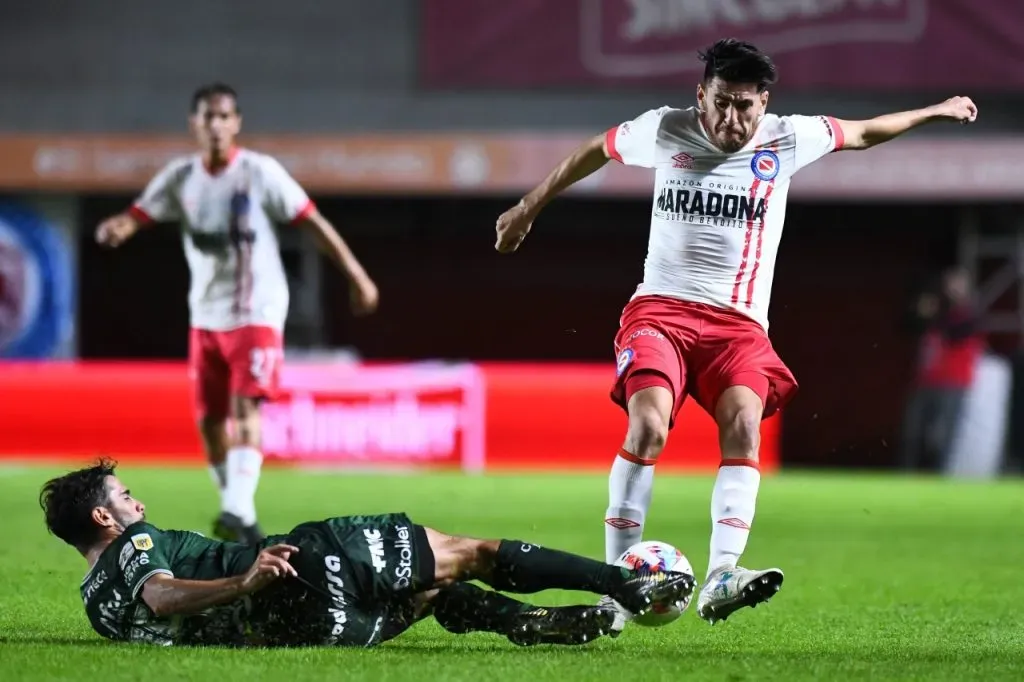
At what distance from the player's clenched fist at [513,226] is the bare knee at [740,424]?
38.5 inches

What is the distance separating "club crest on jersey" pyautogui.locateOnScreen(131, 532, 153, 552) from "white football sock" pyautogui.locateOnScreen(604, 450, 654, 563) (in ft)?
5.48

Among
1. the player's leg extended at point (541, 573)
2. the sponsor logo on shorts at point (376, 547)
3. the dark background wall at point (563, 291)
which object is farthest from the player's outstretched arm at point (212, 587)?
the dark background wall at point (563, 291)

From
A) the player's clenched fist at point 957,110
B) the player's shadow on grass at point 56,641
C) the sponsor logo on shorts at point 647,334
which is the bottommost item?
the player's shadow on grass at point 56,641

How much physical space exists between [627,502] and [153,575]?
1759 millimetres

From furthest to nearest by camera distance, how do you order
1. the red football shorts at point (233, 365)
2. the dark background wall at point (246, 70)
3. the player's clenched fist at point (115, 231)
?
the dark background wall at point (246, 70), the red football shorts at point (233, 365), the player's clenched fist at point (115, 231)

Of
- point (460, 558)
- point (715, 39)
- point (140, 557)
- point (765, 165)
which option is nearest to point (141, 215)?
point (765, 165)

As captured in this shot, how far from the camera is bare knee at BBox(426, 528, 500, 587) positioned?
5406mm

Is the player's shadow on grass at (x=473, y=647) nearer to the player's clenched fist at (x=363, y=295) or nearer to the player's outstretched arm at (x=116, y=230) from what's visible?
the player's clenched fist at (x=363, y=295)

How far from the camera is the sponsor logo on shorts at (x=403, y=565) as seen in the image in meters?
5.32

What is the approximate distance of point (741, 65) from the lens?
6.21m

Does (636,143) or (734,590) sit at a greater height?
(636,143)

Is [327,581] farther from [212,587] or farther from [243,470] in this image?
[243,470]

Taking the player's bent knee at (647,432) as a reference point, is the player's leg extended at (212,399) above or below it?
below

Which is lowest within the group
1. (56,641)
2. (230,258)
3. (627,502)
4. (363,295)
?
(56,641)
